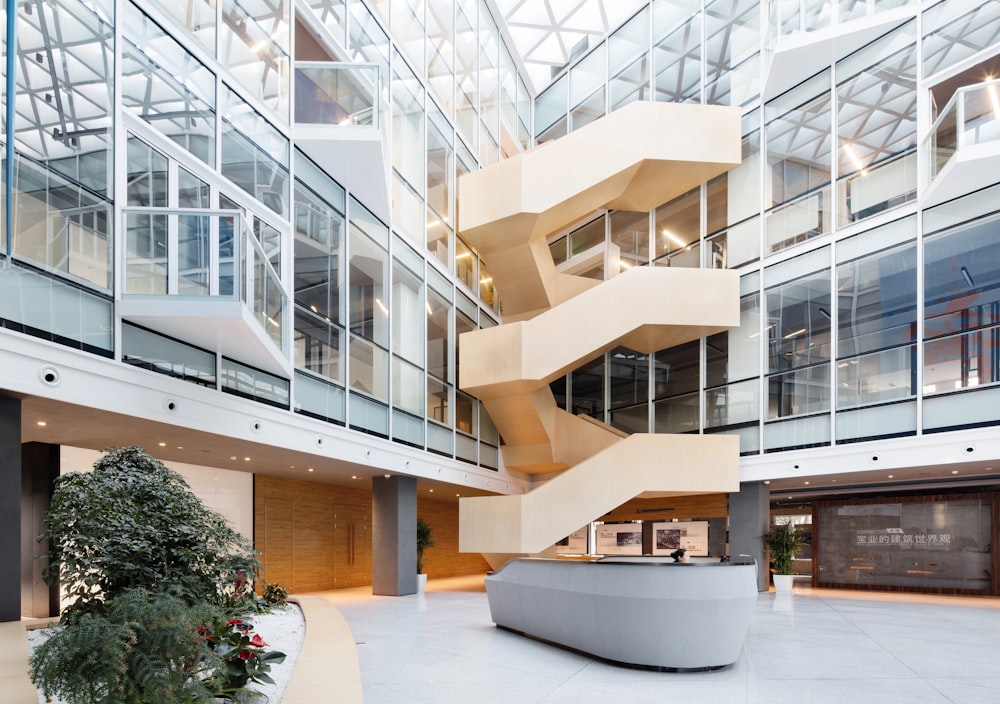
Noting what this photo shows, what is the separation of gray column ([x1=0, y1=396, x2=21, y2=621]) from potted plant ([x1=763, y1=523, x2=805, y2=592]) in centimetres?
1736

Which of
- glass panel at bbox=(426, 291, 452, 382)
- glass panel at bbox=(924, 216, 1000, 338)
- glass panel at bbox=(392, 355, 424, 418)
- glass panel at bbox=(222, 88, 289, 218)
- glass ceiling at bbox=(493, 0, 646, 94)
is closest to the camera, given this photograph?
glass panel at bbox=(222, 88, 289, 218)

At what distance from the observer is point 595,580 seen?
897 centimetres

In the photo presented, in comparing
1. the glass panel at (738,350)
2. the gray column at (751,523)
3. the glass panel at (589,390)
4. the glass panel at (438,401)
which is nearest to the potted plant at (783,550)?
the gray column at (751,523)

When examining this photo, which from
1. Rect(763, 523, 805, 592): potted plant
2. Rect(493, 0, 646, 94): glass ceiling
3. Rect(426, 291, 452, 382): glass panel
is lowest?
Rect(763, 523, 805, 592): potted plant

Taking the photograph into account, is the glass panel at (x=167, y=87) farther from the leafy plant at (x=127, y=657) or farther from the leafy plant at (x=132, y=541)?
the leafy plant at (x=127, y=657)

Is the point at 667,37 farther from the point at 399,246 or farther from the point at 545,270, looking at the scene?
the point at 399,246

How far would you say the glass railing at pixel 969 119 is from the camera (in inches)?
574

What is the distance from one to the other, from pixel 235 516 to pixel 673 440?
37.8ft

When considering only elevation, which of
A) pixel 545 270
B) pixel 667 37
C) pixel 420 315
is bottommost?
pixel 420 315

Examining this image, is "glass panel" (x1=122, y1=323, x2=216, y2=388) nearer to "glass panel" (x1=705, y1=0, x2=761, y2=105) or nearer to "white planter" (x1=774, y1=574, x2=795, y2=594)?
"white planter" (x1=774, y1=574, x2=795, y2=594)

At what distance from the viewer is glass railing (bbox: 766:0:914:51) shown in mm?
18281

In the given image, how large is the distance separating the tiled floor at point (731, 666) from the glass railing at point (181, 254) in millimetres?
5403

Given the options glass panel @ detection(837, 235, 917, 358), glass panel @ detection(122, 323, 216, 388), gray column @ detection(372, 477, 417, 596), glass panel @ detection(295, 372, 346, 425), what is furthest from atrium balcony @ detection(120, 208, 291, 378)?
glass panel @ detection(837, 235, 917, 358)

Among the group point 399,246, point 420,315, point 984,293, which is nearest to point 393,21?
point 399,246
